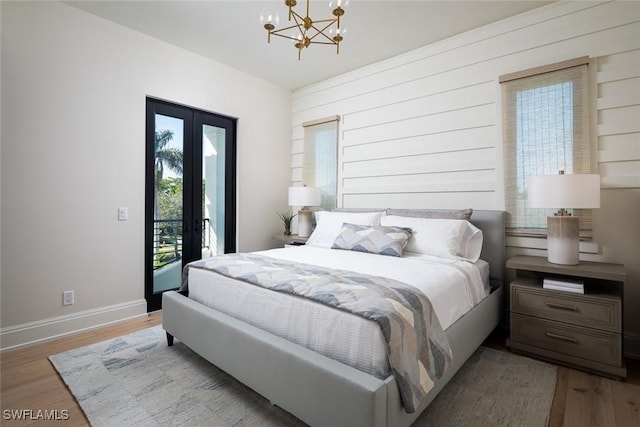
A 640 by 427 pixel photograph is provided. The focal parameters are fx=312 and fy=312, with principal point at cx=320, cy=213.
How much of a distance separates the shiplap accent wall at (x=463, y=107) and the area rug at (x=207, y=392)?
4.94 ft

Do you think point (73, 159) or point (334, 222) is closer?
point (73, 159)

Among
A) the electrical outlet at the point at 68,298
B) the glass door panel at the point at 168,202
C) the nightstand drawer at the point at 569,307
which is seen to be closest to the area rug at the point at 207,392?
the nightstand drawer at the point at 569,307

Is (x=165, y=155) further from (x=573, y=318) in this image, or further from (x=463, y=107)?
(x=573, y=318)

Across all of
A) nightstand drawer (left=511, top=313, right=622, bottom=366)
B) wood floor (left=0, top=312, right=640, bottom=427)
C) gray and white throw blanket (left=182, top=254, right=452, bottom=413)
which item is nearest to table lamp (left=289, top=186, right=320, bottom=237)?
gray and white throw blanket (left=182, top=254, right=452, bottom=413)

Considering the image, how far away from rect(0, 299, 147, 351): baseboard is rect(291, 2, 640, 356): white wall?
262 centimetres

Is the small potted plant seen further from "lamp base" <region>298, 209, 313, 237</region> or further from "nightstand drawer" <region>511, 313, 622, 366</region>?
"nightstand drawer" <region>511, 313, 622, 366</region>

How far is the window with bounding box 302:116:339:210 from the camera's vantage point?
13.7ft

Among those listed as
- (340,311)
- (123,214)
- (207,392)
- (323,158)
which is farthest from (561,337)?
(123,214)

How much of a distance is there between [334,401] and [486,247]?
7.07 ft

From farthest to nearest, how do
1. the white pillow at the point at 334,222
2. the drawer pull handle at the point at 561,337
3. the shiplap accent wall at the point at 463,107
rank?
the white pillow at the point at 334,222
the shiplap accent wall at the point at 463,107
the drawer pull handle at the point at 561,337

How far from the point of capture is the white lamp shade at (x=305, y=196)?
4027mm

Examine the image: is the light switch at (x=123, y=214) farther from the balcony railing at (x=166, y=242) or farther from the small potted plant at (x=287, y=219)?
the small potted plant at (x=287, y=219)

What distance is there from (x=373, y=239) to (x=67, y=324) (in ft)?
8.98

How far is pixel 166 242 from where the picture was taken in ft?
11.2
